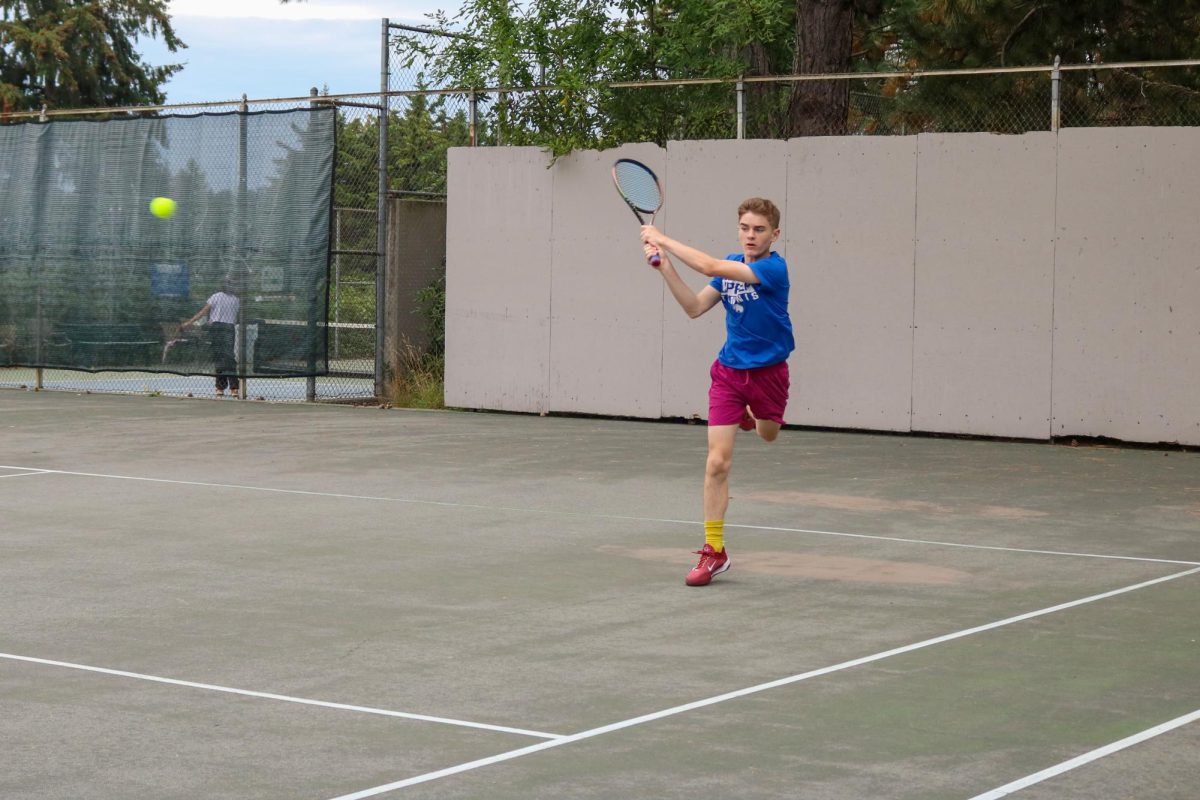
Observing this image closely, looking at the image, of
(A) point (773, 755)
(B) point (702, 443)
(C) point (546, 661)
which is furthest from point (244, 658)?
(B) point (702, 443)

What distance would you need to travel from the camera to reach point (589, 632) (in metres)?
7.22

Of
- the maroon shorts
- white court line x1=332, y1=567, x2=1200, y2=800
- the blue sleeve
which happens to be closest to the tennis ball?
the maroon shorts

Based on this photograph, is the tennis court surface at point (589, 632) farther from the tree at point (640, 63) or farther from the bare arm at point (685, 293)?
the tree at point (640, 63)

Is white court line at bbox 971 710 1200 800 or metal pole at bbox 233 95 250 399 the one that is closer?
white court line at bbox 971 710 1200 800

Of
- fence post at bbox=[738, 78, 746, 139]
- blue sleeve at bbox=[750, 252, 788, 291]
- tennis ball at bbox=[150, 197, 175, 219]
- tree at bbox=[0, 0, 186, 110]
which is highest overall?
tree at bbox=[0, 0, 186, 110]

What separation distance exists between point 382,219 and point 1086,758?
49.2 feet

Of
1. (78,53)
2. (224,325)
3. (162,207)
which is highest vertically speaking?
(78,53)

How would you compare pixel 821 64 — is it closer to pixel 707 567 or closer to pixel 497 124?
pixel 497 124

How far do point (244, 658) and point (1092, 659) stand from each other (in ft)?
10.6

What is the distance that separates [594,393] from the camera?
17.8 m

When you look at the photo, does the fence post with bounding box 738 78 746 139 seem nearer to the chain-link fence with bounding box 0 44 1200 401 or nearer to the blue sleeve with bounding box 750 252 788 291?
the chain-link fence with bounding box 0 44 1200 401

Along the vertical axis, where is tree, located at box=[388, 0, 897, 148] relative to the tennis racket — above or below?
above

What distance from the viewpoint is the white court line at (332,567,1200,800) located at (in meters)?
5.03

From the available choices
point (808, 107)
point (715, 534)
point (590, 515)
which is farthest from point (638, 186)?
point (808, 107)
